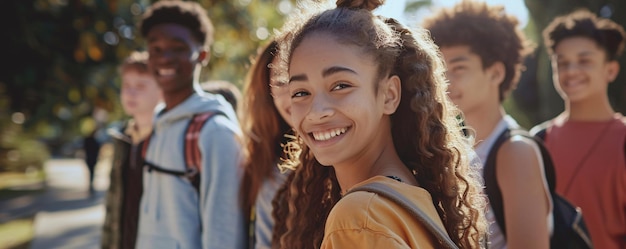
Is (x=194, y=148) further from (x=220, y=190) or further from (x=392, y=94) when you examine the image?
(x=392, y=94)

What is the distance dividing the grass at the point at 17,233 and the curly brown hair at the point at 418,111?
8563 mm

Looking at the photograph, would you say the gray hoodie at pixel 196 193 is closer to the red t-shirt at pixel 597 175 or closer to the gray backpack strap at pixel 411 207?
the gray backpack strap at pixel 411 207

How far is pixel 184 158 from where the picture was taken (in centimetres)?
363

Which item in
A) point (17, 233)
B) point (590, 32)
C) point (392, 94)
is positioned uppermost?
point (590, 32)

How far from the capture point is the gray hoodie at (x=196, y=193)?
11.4 feet

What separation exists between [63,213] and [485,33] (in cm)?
1114

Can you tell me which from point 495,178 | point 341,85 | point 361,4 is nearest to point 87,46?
point 495,178

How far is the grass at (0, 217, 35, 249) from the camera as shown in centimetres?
966

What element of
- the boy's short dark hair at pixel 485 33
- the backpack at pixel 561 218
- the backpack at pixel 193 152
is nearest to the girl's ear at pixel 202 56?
the backpack at pixel 193 152

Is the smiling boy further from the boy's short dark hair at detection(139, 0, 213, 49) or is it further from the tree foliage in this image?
the tree foliage

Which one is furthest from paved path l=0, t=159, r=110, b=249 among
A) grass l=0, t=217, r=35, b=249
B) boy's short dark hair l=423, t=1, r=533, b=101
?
boy's short dark hair l=423, t=1, r=533, b=101

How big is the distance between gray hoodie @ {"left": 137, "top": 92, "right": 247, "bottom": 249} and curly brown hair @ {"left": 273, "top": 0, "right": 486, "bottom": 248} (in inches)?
54.8

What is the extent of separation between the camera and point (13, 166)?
65.7ft

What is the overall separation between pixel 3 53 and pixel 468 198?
7757mm
